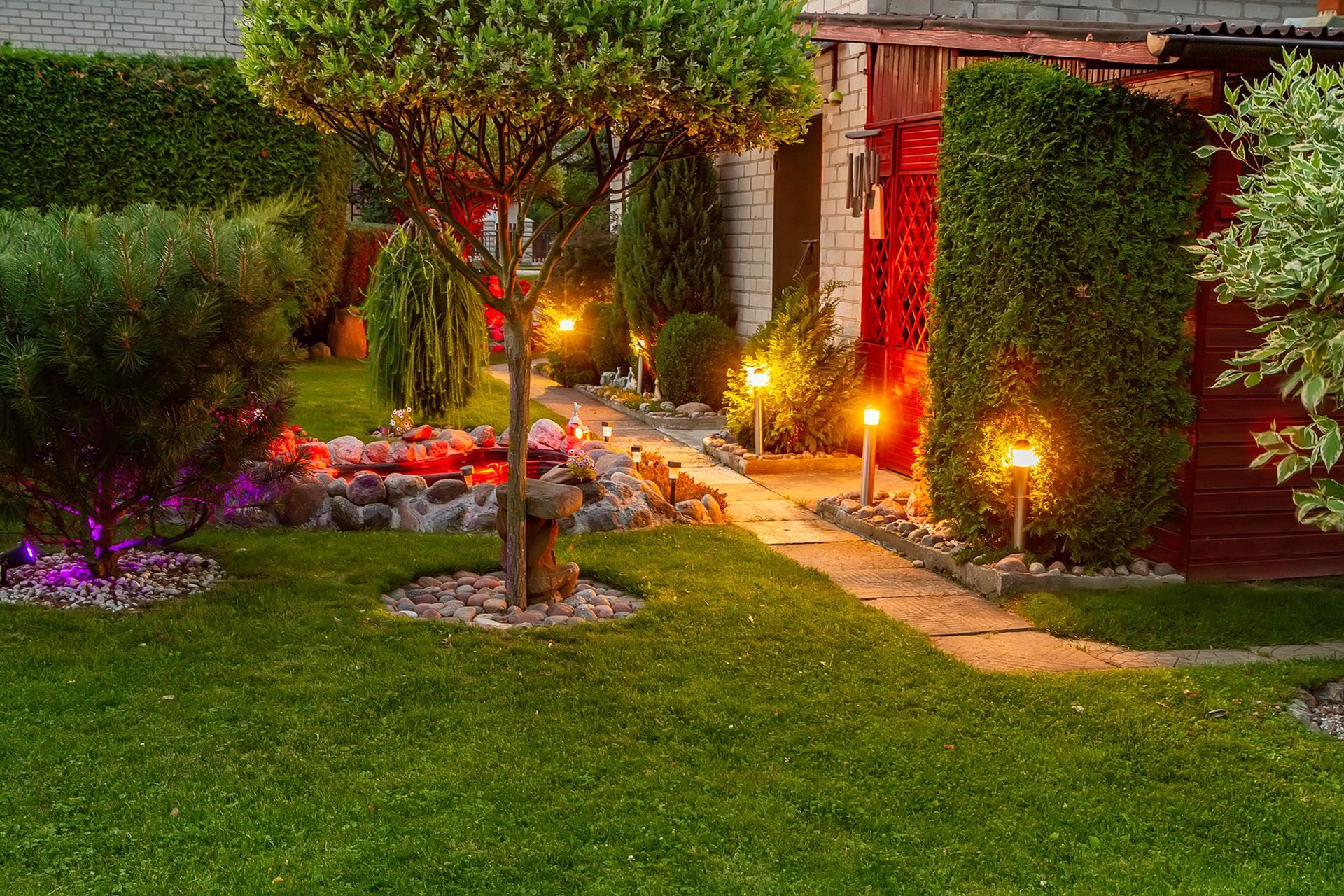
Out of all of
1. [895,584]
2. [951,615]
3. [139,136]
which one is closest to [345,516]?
[895,584]

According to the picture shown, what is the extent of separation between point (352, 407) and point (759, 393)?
4.12 meters

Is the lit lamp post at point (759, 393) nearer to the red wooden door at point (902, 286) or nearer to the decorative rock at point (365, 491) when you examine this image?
the red wooden door at point (902, 286)

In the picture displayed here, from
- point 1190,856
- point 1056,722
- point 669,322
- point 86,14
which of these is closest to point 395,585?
point 1056,722

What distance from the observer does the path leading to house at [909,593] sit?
559 centimetres

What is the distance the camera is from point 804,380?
9.78 m

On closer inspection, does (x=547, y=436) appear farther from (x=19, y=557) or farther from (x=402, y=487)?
(x=19, y=557)

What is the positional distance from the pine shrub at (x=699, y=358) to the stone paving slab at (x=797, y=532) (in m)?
4.35

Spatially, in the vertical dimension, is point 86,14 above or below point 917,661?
above

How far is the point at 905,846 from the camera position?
3775mm

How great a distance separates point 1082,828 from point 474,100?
3.41 m

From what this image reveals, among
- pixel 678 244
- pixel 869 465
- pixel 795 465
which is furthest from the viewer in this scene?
pixel 678 244

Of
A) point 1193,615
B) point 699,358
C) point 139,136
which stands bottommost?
point 1193,615

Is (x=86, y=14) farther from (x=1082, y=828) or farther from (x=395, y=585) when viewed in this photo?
(x=1082, y=828)

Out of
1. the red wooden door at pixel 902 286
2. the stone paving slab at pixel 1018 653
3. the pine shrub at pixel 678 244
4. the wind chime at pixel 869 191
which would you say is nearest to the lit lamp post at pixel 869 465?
the red wooden door at pixel 902 286
